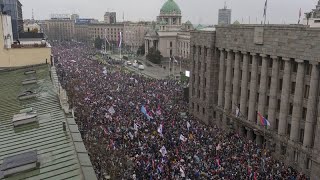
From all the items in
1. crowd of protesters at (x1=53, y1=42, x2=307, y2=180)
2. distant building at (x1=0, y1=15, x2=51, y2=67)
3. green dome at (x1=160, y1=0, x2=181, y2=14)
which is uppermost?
green dome at (x1=160, y1=0, x2=181, y2=14)

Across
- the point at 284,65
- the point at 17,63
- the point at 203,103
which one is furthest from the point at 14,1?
the point at 284,65

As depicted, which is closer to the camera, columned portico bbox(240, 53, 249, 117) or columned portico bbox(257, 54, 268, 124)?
columned portico bbox(257, 54, 268, 124)

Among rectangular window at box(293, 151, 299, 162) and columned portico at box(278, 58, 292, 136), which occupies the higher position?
columned portico at box(278, 58, 292, 136)

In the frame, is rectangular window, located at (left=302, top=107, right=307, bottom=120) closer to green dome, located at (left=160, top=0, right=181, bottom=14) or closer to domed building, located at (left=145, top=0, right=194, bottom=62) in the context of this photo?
domed building, located at (left=145, top=0, right=194, bottom=62)

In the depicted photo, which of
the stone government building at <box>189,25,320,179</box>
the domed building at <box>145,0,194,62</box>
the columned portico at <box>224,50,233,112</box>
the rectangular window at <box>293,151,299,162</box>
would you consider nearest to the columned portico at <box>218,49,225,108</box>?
the stone government building at <box>189,25,320,179</box>

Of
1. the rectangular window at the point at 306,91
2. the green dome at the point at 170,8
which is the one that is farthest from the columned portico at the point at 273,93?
the green dome at the point at 170,8

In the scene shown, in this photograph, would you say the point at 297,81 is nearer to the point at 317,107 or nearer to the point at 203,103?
the point at 317,107

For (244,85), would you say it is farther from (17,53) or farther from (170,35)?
(170,35)
